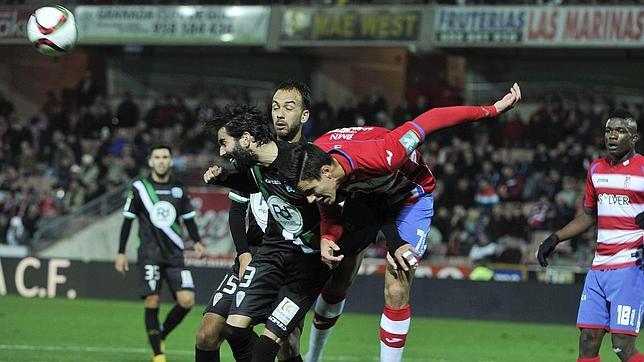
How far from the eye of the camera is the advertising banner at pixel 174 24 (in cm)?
2792

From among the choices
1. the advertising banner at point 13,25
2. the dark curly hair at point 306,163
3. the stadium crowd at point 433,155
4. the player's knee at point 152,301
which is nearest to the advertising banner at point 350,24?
the stadium crowd at point 433,155

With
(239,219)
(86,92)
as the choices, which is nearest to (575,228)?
(239,219)

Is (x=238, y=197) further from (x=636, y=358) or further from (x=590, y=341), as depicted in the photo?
(x=636, y=358)

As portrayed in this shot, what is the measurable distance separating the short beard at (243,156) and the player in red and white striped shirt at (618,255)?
2.76m

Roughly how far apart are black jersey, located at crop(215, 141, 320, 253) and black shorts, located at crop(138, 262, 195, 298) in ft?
12.6

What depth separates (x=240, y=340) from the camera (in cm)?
757

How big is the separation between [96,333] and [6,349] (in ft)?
7.64

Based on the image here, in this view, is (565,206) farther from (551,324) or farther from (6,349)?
(6,349)

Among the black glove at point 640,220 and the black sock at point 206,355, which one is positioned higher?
the black glove at point 640,220

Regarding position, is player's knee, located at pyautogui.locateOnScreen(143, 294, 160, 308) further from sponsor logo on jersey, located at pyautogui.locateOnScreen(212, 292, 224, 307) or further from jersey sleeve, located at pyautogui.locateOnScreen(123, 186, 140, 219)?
sponsor logo on jersey, located at pyautogui.locateOnScreen(212, 292, 224, 307)

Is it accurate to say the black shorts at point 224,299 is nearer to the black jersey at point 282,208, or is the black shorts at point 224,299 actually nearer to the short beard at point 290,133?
the black jersey at point 282,208

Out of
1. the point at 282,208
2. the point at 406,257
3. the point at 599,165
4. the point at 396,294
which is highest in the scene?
the point at 599,165

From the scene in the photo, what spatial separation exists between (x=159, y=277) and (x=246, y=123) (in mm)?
4512

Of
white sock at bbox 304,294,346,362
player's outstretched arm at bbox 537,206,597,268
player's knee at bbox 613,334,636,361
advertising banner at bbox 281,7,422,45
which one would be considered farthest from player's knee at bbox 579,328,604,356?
advertising banner at bbox 281,7,422,45
